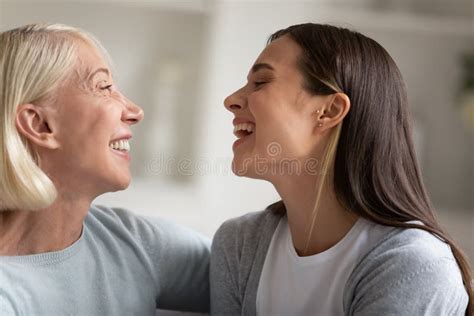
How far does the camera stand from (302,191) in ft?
4.28

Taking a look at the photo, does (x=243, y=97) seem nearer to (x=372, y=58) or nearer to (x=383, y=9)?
(x=372, y=58)

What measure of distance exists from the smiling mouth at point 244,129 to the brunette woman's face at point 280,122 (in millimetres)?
22

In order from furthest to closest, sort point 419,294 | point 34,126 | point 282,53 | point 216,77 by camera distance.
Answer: point 216,77
point 282,53
point 34,126
point 419,294

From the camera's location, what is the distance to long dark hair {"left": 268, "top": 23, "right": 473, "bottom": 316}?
1.25m

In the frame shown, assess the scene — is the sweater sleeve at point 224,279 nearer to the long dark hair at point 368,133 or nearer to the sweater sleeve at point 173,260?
the sweater sleeve at point 173,260

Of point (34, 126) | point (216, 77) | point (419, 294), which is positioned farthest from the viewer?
point (216, 77)

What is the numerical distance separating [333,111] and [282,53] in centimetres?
16

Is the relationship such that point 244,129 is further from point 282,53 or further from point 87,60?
point 87,60

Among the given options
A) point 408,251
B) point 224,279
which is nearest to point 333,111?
point 408,251

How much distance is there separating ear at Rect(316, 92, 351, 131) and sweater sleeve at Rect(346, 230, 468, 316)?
258 millimetres

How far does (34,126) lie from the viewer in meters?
1.21

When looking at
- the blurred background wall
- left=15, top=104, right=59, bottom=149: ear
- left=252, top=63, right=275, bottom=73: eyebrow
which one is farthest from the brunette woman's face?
the blurred background wall

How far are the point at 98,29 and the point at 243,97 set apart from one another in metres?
1.52

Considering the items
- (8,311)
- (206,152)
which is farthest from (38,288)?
(206,152)
